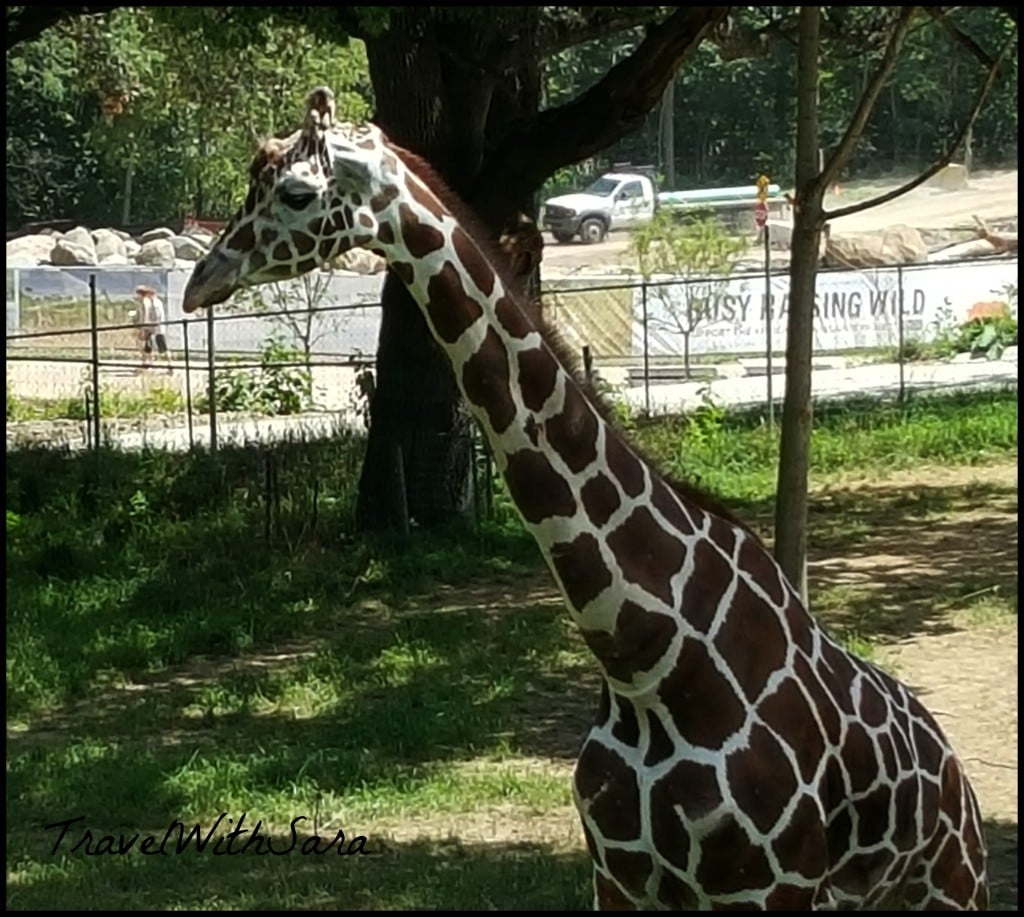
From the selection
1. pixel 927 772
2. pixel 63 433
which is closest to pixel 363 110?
pixel 63 433

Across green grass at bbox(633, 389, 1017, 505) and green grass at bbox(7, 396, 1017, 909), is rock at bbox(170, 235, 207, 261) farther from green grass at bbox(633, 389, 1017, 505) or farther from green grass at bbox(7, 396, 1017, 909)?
green grass at bbox(7, 396, 1017, 909)

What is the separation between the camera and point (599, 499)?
13.3 feet

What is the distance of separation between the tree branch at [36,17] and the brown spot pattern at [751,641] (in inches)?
331

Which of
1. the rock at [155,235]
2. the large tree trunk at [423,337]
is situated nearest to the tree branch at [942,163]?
the large tree trunk at [423,337]

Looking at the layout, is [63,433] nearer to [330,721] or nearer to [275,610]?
[275,610]

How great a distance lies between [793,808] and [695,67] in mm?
38341

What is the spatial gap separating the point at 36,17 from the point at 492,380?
28.2ft

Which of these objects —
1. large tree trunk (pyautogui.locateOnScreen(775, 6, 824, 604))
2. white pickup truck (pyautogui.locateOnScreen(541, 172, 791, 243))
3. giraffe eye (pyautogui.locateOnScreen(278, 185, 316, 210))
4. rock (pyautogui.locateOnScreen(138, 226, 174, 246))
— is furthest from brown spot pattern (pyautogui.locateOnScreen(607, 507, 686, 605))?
rock (pyautogui.locateOnScreen(138, 226, 174, 246))

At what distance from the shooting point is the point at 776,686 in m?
4.06

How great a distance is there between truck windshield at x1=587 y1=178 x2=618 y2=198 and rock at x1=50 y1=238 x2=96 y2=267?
1286cm

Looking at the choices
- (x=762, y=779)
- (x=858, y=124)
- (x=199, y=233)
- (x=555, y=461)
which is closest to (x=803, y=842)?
(x=762, y=779)

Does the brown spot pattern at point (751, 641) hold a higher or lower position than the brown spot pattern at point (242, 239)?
lower

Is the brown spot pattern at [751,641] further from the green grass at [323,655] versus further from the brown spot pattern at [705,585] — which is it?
the green grass at [323,655]

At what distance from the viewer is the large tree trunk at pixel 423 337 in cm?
1310
